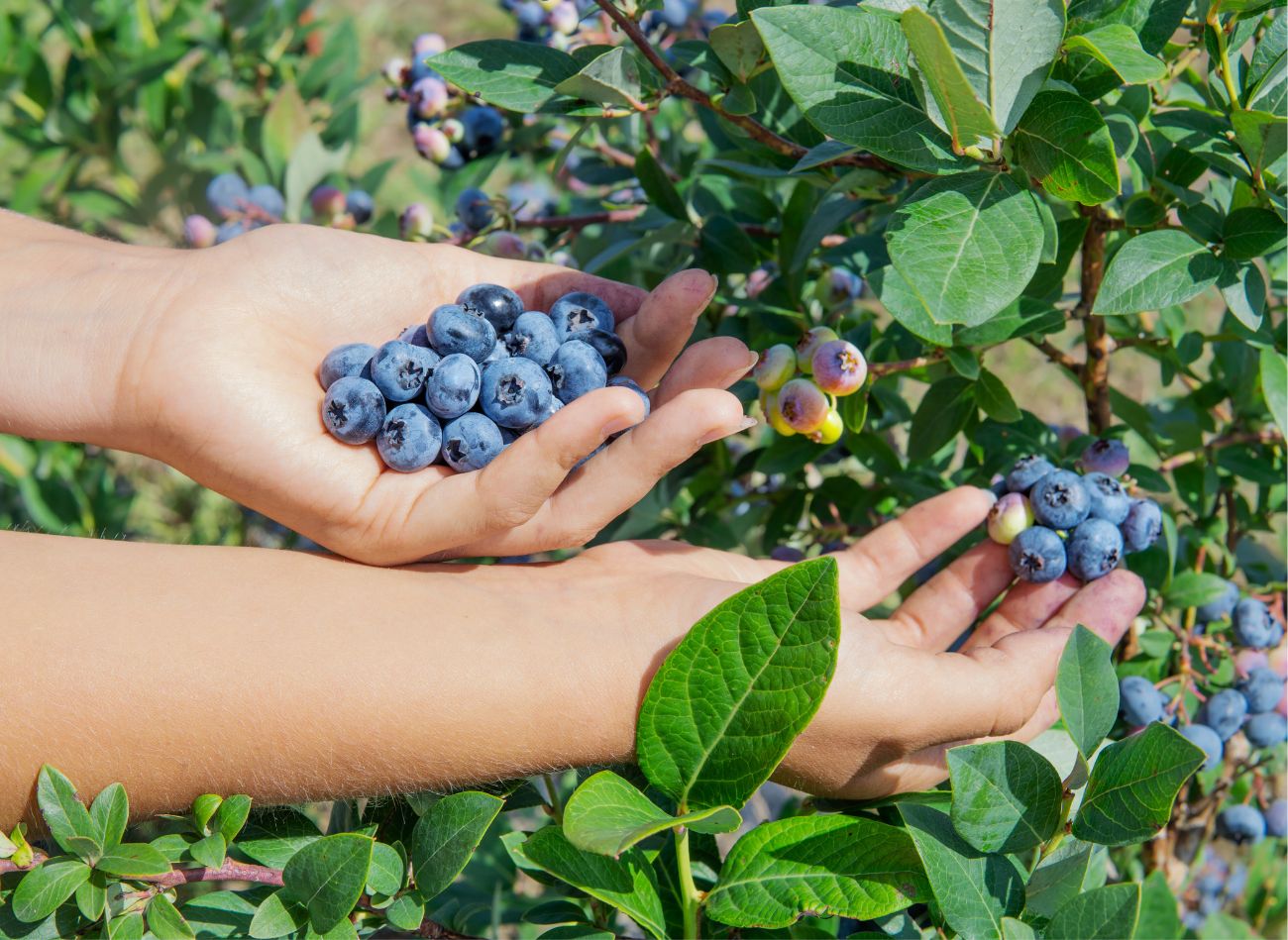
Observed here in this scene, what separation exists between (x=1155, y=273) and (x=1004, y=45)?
0.35m

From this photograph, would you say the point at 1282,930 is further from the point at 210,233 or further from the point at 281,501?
the point at 210,233

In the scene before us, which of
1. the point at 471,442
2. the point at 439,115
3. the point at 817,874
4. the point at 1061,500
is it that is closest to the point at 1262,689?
the point at 1061,500

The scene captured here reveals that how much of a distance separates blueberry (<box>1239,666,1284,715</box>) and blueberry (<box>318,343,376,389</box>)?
1.24m

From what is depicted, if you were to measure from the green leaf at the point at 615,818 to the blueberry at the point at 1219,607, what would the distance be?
899mm

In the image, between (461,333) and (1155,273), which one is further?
(461,333)

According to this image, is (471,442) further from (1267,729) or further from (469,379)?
(1267,729)

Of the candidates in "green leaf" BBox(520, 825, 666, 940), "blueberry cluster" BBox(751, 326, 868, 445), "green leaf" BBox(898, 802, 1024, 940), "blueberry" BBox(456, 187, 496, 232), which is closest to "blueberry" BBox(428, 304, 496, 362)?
"blueberry cluster" BBox(751, 326, 868, 445)

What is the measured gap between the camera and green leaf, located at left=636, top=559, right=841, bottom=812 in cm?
93

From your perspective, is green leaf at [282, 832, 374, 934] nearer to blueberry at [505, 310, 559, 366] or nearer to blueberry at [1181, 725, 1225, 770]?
blueberry at [505, 310, 559, 366]

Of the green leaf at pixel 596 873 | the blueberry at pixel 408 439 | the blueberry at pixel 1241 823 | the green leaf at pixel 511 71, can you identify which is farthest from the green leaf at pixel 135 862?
the blueberry at pixel 1241 823

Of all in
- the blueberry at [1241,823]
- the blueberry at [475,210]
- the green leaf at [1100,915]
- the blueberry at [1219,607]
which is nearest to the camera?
the green leaf at [1100,915]

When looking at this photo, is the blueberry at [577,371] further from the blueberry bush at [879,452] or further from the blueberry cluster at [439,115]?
A: the blueberry cluster at [439,115]

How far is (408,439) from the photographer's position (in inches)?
51.4

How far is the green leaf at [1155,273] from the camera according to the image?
1124 mm
